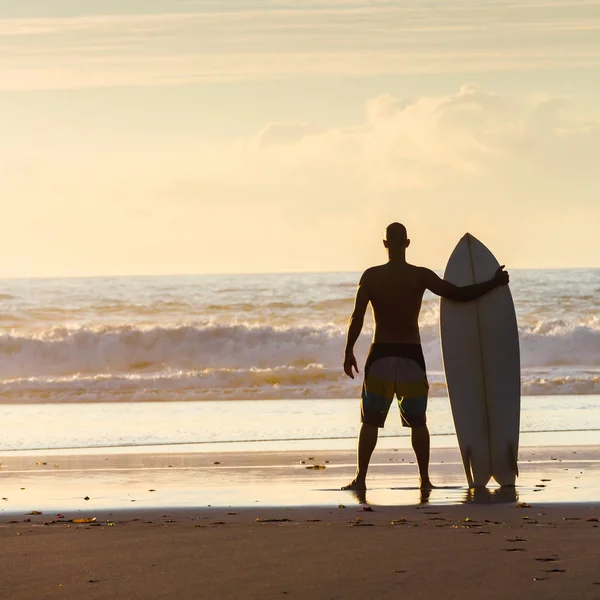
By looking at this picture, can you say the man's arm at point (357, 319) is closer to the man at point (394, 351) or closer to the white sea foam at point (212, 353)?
the man at point (394, 351)

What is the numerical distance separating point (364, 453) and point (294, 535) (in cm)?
205

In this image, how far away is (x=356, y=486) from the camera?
7.04 meters

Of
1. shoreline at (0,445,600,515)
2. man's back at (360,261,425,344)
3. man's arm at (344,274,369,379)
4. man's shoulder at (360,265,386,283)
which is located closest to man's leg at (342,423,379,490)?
shoreline at (0,445,600,515)

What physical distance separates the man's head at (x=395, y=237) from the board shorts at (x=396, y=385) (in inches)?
22.7

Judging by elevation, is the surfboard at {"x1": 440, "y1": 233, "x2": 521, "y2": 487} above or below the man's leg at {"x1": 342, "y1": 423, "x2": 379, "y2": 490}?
above

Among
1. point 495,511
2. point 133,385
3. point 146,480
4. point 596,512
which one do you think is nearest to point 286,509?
point 495,511

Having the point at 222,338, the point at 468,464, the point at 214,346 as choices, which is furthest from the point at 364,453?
the point at 222,338

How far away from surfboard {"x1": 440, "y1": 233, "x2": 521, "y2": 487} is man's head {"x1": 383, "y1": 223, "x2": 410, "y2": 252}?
2.21 ft

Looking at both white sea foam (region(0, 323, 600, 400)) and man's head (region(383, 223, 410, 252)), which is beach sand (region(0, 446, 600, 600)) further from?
white sea foam (region(0, 323, 600, 400))

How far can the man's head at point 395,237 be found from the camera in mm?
7078

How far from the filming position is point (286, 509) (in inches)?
239

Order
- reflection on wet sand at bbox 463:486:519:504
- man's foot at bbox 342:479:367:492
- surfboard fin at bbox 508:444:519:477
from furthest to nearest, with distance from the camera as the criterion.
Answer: surfboard fin at bbox 508:444:519:477
man's foot at bbox 342:479:367:492
reflection on wet sand at bbox 463:486:519:504

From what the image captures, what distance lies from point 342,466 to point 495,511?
9.76 ft

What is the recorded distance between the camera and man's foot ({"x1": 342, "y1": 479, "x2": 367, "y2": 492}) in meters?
7.00
